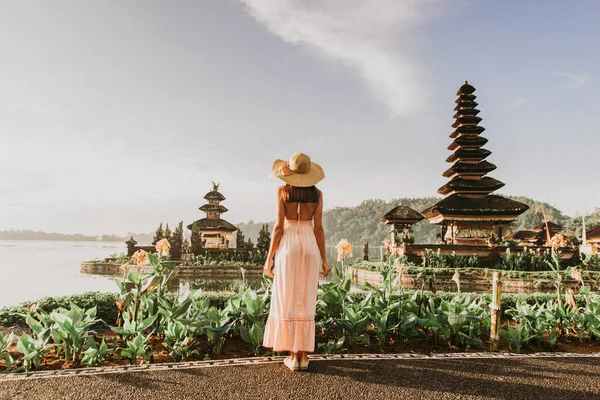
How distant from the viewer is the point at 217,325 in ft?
14.5

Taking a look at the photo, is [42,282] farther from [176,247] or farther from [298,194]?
[298,194]

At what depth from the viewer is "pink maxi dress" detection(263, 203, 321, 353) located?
3824 millimetres

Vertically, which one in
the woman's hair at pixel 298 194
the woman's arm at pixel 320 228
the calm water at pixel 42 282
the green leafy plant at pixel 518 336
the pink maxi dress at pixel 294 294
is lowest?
the calm water at pixel 42 282

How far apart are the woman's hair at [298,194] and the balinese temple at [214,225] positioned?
3371 centimetres

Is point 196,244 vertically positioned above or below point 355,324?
below

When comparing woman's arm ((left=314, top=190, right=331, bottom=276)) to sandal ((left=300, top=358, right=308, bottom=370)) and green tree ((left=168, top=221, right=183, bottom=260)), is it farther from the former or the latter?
green tree ((left=168, top=221, right=183, bottom=260))

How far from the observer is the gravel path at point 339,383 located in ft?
10.8

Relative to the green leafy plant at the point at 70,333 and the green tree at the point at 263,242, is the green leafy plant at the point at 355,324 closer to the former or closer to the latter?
the green leafy plant at the point at 70,333

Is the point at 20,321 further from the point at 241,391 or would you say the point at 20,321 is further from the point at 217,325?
the point at 241,391

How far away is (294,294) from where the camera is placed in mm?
3873

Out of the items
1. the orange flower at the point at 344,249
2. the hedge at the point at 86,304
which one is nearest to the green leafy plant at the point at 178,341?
the hedge at the point at 86,304

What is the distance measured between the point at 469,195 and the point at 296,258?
81.8 ft

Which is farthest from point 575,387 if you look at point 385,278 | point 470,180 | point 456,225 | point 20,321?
point 470,180

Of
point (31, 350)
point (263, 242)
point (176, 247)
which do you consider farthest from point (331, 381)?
point (263, 242)
